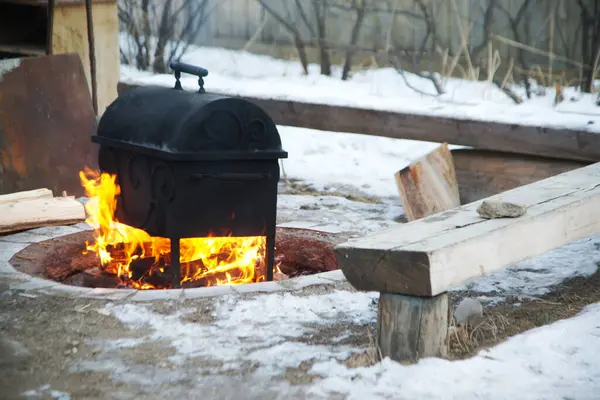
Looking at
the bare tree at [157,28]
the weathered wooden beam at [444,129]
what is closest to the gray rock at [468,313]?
the weathered wooden beam at [444,129]

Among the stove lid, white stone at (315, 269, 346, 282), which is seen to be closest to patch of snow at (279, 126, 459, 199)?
white stone at (315, 269, 346, 282)

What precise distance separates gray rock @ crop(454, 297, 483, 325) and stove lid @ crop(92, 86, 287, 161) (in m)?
1.34

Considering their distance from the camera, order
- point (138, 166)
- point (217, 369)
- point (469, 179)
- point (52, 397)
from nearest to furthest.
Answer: point (52, 397), point (217, 369), point (138, 166), point (469, 179)

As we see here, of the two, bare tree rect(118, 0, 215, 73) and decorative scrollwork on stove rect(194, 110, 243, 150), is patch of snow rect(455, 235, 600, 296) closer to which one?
decorative scrollwork on stove rect(194, 110, 243, 150)

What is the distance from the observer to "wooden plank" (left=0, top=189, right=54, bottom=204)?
6466 mm

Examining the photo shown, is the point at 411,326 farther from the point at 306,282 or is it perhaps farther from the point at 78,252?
the point at 78,252

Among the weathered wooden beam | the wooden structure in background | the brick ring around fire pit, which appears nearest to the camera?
the brick ring around fire pit

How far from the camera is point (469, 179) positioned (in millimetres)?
7367

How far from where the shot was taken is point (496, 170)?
724 cm

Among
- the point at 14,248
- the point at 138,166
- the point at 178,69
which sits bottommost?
the point at 14,248

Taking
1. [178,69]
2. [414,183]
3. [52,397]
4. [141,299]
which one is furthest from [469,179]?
[52,397]

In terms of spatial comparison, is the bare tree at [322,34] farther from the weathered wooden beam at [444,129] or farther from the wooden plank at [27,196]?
the wooden plank at [27,196]

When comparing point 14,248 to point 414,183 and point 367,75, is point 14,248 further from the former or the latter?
point 367,75

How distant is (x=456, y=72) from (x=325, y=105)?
4.47m
